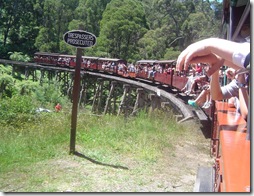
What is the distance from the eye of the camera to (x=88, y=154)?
4758 mm

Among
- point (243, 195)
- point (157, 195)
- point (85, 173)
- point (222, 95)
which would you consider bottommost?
point (85, 173)

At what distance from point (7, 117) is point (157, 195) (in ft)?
36.1

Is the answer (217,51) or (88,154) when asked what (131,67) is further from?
(217,51)

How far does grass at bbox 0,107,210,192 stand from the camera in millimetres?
3738

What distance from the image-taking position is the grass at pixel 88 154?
374cm

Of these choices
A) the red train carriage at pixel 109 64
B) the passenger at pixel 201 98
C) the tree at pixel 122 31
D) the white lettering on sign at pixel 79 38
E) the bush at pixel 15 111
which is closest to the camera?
the passenger at pixel 201 98

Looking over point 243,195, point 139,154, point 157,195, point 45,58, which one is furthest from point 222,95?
point 45,58

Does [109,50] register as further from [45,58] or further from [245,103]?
[245,103]

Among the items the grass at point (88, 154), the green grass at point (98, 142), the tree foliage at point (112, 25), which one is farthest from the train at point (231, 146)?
the tree foliage at point (112, 25)

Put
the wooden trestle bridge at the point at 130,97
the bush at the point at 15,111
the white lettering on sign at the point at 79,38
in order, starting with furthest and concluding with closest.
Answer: the wooden trestle bridge at the point at 130,97 < the bush at the point at 15,111 < the white lettering on sign at the point at 79,38

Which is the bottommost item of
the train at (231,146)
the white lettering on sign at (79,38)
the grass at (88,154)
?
the grass at (88,154)

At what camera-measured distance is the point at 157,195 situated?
1584mm

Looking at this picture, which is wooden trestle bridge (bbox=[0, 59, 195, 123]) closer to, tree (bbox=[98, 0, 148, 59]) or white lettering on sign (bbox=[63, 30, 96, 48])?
white lettering on sign (bbox=[63, 30, 96, 48])

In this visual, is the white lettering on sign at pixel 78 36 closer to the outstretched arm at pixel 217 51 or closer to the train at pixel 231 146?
the train at pixel 231 146
